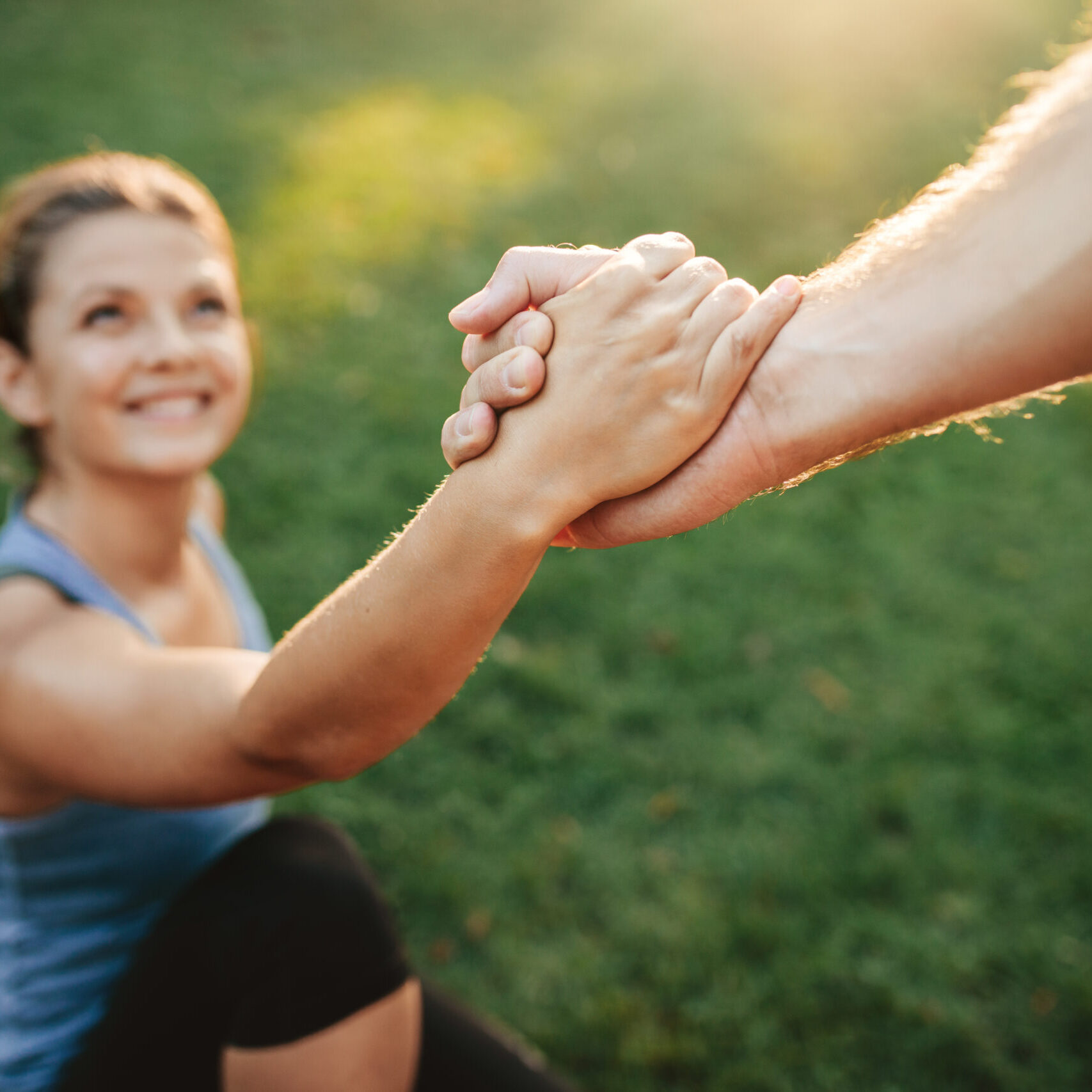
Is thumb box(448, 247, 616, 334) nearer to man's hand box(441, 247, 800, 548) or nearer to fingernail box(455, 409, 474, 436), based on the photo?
man's hand box(441, 247, 800, 548)

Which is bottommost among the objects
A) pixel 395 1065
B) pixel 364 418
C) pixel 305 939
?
pixel 395 1065

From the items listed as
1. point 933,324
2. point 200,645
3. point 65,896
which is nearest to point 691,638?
point 200,645

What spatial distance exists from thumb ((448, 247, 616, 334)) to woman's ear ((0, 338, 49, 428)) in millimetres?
1139

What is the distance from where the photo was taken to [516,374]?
1355 millimetres

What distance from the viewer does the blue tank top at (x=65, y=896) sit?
1.83m

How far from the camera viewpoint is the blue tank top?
1831 millimetres

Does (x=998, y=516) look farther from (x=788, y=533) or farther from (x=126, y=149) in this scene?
(x=126, y=149)

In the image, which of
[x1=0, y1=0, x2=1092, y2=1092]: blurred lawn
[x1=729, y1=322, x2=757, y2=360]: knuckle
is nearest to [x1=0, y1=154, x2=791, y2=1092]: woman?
[x1=729, y1=322, x2=757, y2=360]: knuckle

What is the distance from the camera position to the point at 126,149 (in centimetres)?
642

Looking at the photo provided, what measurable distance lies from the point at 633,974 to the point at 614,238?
14.8ft

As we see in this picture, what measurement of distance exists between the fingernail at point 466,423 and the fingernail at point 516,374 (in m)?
0.07

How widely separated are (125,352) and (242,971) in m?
1.24

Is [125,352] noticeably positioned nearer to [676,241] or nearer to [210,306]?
[210,306]

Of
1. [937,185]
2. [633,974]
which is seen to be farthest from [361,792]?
[937,185]
